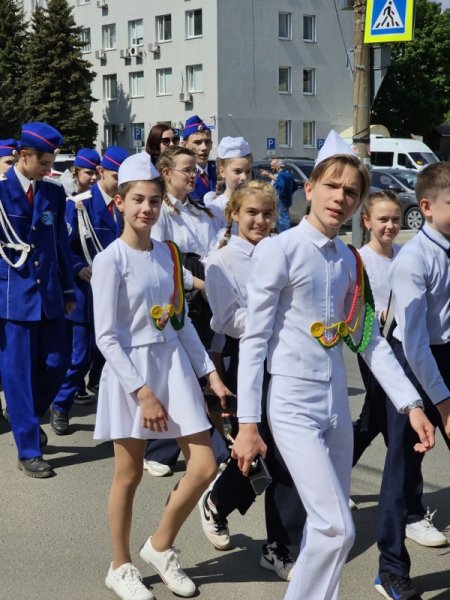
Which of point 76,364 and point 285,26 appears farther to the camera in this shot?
point 285,26

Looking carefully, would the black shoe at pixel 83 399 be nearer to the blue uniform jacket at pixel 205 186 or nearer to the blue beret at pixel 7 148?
the blue uniform jacket at pixel 205 186

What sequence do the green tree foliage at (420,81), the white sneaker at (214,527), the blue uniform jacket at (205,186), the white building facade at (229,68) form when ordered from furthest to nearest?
the green tree foliage at (420,81) → the white building facade at (229,68) → the blue uniform jacket at (205,186) → the white sneaker at (214,527)

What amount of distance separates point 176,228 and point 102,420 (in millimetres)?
2253

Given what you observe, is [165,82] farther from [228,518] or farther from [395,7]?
[228,518]

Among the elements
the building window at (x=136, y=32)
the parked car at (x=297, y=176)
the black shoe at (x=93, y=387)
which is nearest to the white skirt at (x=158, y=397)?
the black shoe at (x=93, y=387)

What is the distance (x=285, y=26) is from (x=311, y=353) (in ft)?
164

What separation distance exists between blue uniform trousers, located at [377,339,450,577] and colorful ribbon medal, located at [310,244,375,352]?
61 centimetres

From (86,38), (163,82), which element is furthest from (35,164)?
(86,38)

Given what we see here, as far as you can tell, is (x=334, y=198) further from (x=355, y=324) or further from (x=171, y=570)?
(x=171, y=570)

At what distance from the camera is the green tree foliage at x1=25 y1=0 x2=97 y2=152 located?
170ft

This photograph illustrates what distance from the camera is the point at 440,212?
4.10 metres

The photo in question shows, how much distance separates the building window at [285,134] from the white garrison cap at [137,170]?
47278 mm

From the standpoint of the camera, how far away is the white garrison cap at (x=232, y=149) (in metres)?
6.68

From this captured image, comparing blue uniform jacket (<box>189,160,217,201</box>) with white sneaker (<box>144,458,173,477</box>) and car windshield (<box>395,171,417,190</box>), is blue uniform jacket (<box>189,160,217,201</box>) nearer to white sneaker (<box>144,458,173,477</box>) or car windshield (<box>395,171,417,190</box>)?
white sneaker (<box>144,458,173,477</box>)
